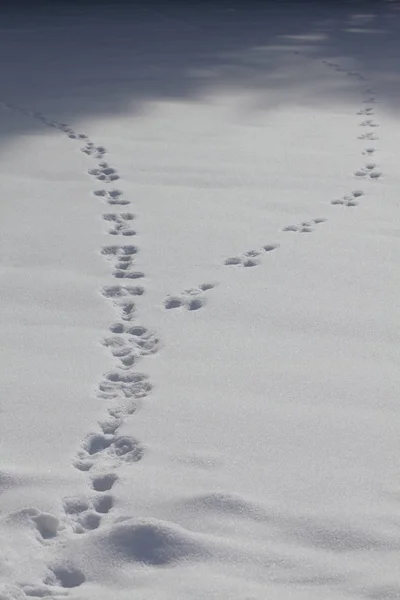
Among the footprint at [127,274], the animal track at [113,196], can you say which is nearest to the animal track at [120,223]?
the animal track at [113,196]

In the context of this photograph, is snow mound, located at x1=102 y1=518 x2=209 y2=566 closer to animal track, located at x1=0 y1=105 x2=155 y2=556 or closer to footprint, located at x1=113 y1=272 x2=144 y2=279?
animal track, located at x1=0 y1=105 x2=155 y2=556

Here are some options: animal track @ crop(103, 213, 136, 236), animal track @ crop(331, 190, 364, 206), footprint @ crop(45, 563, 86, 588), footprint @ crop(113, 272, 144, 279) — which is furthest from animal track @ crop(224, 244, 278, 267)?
footprint @ crop(45, 563, 86, 588)

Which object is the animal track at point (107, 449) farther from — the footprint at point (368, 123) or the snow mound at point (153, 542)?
the footprint at point (368, 123)

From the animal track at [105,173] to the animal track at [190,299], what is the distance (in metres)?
1.08

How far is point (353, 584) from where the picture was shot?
1.60 m

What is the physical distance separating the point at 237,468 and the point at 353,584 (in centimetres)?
40

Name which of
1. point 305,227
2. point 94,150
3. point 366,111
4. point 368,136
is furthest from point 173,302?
point 366,111

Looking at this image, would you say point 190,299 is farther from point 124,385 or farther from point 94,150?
point 94,150

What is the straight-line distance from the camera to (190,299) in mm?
2750

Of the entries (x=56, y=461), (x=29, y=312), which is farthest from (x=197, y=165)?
(x=56, y=461)

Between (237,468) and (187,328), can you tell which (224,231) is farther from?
(237,468)

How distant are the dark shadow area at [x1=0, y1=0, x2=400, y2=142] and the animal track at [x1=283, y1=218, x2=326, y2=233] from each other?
1.59 metres

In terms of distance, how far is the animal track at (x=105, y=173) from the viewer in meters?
3.77

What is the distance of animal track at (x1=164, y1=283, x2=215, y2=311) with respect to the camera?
2.71 metres
